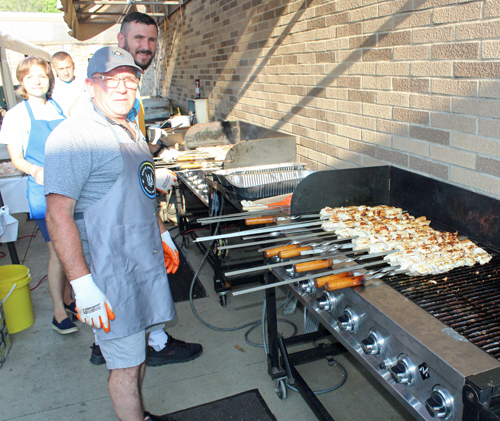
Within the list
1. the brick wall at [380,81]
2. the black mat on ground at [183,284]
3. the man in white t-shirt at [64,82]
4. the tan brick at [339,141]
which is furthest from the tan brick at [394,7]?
the man in white t-shirt at [64,82]

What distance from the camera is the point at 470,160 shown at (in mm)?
2533

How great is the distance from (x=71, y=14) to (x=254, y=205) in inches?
308

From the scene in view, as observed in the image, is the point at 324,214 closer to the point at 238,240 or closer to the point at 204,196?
the point at 204,196

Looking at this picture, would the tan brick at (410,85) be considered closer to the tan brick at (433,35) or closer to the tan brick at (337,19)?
the tan brick at (433,35)

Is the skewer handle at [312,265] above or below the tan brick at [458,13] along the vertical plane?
below

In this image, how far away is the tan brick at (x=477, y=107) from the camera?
2309 millimetres

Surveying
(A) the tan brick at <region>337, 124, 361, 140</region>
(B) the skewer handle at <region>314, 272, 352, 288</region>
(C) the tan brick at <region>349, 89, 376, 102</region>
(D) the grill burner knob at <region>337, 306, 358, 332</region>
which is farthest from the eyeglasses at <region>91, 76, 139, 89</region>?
(A) the tan brick at <region>337, 124, 361, 140</region>

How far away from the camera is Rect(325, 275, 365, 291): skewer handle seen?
184cm

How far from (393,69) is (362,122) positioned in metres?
0.55

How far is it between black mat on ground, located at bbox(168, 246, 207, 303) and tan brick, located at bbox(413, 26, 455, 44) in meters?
3.09

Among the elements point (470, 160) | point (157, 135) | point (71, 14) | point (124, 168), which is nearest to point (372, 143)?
point (470, 160)

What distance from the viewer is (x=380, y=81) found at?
322cm

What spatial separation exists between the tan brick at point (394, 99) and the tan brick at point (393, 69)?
0.14 metres

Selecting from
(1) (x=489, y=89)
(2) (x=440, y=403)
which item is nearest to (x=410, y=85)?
(1) (x=489, y=89)
